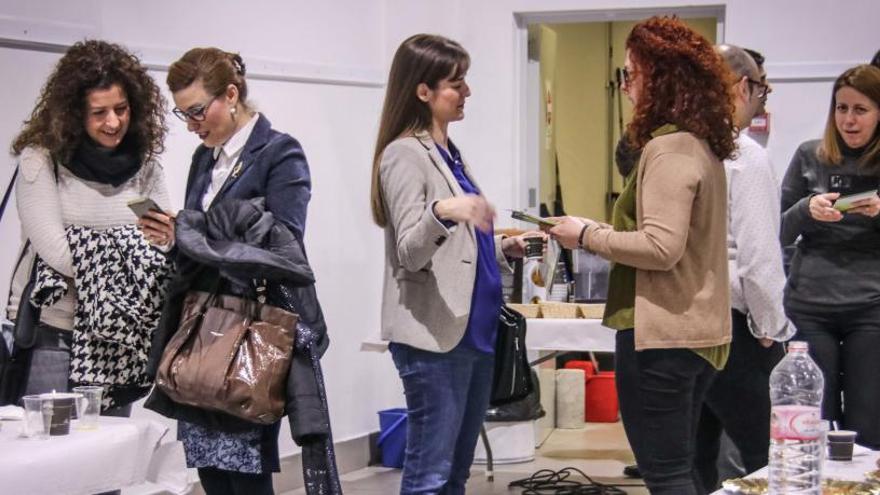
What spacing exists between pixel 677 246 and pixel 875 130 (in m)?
1.60

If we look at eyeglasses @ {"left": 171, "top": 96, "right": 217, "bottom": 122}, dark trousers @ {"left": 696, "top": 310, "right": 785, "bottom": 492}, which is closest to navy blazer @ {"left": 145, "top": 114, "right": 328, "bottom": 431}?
eyeglasses @ {"left": 171, "top": 96, "right": 217, "bottom": 122}

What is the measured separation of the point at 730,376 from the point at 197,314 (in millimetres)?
1417

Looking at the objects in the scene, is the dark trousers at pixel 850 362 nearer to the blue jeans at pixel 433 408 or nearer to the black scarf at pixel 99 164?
the blue jeans at pixel 433 408

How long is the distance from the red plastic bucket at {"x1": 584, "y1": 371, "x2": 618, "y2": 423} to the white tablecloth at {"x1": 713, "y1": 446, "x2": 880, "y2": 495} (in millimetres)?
4709

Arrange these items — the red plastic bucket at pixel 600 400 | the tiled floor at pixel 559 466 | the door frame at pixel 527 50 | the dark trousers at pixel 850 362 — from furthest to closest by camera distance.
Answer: the red plastic bucket at pixel 600 400 < the door frame at pixel 527 50 < the tiled floor at pixel 559 466 < the dark trousers at pixel 850 362

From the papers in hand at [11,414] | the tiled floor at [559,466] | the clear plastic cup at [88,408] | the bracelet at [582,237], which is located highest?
the bracelet at [582,237]

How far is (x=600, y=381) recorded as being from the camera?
7738mm

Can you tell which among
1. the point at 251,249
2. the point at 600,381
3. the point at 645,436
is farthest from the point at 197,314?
the point at 600,381

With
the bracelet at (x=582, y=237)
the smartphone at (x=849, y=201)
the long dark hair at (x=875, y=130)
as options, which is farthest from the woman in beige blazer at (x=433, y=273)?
the long dark hair at (x=875, y=130)

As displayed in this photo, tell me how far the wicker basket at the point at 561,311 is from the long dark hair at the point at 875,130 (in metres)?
1.22

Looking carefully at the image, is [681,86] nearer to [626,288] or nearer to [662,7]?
[626,288]

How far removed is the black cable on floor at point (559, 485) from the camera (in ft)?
18.2

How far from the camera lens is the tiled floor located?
18.5ft

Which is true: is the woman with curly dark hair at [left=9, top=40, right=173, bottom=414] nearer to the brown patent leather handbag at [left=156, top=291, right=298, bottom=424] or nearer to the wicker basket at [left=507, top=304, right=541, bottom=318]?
the brown patent leather handbag at [left=156, top=291, right=298, bottom=424]
